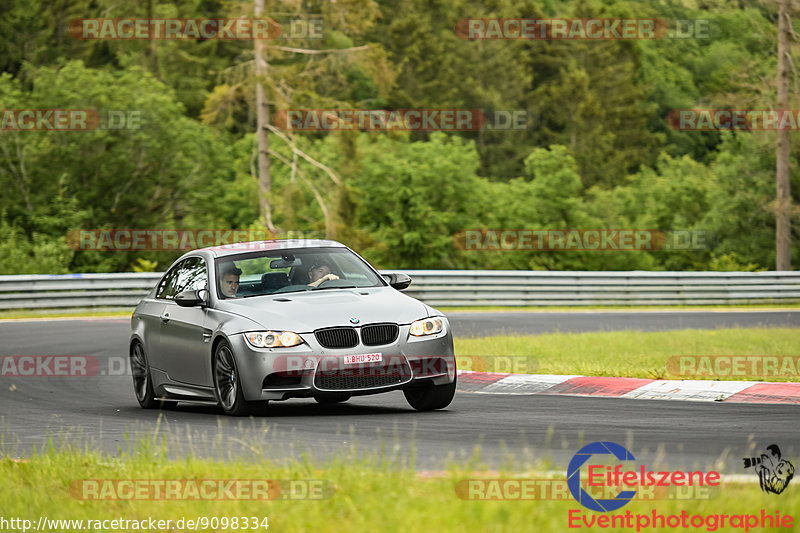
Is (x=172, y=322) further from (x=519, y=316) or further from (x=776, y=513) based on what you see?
(x=519, y=316)

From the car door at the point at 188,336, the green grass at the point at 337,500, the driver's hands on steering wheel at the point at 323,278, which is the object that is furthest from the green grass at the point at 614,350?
the green grass at the point at 337,500

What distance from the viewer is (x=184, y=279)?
1250 cm

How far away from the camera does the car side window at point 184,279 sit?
39.4 feet

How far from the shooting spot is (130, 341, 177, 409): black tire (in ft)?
40.8

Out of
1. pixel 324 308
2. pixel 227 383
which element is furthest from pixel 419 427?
pixel 227 383

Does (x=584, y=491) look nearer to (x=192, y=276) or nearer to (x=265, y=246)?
(x=265, y=246)

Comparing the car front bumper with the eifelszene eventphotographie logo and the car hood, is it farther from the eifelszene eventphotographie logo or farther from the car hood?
Answer: the eifelszene eventphotographie logo

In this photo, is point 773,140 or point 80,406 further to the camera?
point 773,140

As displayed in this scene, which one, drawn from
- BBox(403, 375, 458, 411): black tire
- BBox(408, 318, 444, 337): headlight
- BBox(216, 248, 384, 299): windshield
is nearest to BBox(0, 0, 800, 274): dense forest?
BBox(216, 248, 384, 299): windshield

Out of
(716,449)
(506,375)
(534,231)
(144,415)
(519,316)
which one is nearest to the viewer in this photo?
(716,449)

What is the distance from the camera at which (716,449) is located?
315 inches

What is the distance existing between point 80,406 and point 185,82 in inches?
2153

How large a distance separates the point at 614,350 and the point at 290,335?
24.9 ft

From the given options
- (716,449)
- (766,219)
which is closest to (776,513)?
(716,449)
